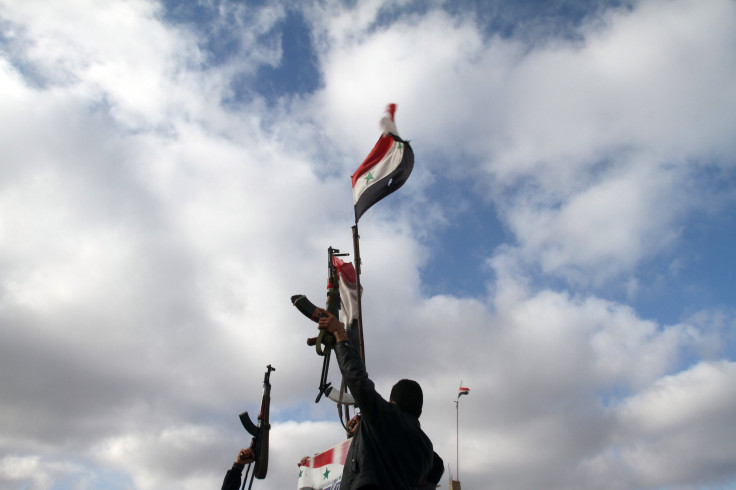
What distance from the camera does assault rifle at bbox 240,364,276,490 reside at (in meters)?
7.94

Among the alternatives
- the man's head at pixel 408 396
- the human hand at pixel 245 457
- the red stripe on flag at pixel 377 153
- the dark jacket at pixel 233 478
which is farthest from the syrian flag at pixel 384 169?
the man's head at pixel 408 396

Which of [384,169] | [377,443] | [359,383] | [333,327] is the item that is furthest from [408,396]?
[384,169]

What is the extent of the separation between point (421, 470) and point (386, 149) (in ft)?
36.3

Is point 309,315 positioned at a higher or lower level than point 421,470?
higher

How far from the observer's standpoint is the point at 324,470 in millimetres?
11969

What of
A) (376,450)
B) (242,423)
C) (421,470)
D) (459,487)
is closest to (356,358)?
(376,450)

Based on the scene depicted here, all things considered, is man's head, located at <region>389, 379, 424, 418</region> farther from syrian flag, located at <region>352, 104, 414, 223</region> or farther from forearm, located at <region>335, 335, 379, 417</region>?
syrian flag, located at <region>352, 104, 414, 223</region>

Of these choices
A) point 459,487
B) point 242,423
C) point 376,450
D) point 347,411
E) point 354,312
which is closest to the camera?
point 376,450

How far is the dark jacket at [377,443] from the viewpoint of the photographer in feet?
12.4

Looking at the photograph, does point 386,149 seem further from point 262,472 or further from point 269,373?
point 262,472

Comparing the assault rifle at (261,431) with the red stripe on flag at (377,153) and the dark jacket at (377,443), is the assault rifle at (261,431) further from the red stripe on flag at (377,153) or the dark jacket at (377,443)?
the red stripe on flag at (377,153)

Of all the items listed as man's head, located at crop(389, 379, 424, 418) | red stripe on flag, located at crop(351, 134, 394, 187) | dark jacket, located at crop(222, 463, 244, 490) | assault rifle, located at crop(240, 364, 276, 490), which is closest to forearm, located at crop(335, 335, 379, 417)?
man's head, located at crop(389, 379, 424, 418)

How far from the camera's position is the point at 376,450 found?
3.86 metres

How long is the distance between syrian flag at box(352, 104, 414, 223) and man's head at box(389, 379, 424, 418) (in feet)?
31.2
